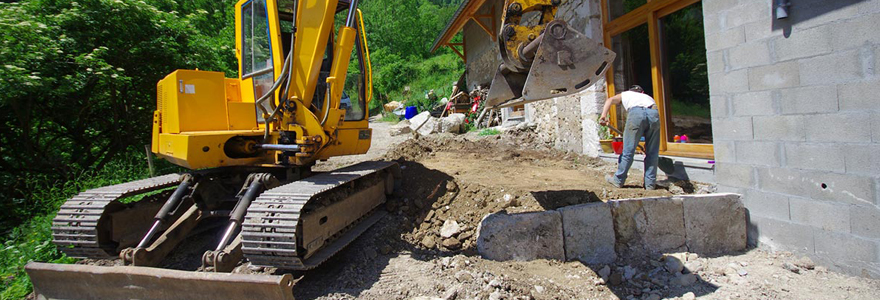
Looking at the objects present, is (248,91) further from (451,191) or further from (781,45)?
(781,45)

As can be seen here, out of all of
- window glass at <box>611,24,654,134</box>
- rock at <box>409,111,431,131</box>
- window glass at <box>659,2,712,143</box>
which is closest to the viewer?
window glass at <box>659,2,712,143</box>

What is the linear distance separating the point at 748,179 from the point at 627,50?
2.87 m

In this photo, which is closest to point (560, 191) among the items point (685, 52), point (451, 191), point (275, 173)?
point (451, 191)

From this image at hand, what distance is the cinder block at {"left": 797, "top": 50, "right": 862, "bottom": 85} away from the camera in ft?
9.50

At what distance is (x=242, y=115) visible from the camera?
151 inches

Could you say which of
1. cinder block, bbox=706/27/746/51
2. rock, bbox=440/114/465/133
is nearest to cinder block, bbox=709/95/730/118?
cinder block, bbox=706/27/746/51

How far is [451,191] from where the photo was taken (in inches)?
178

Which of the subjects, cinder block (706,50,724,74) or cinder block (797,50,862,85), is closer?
cinder block (797,50,862,85)

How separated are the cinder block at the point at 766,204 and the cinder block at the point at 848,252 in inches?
11.2

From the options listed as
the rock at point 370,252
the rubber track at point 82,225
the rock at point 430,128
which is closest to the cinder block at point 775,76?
the rock at point 370,252

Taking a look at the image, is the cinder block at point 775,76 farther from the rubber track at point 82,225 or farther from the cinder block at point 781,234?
the rubber track at point 82,225

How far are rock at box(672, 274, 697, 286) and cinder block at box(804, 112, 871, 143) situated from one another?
4.60 feet

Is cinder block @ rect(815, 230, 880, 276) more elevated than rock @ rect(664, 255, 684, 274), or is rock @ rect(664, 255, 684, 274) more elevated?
cinder block @ rect(815, 230, 880, 276)

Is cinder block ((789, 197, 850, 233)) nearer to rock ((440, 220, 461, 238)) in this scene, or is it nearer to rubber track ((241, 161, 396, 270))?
rock ((440, 220, 461, 238))
